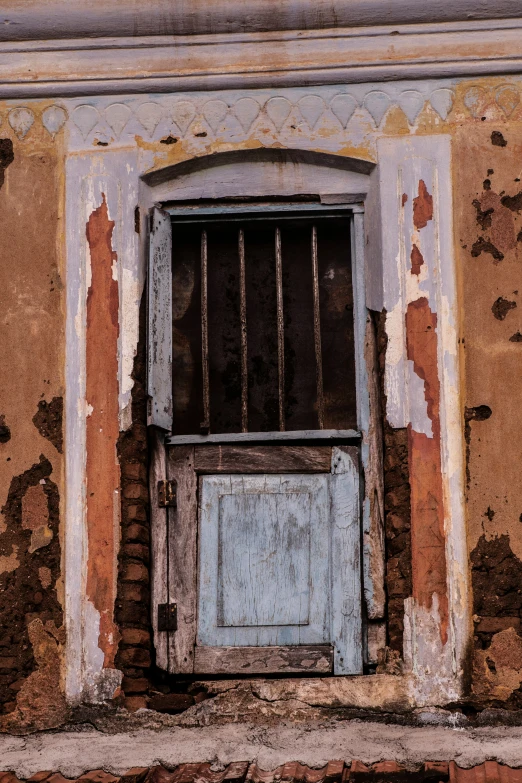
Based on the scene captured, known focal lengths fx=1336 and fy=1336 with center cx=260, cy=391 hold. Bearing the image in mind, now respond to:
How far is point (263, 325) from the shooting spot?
6.51 metres

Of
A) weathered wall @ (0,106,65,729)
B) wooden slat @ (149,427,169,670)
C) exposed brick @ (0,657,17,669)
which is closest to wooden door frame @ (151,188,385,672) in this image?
wooden slat @ (149,427,169,670)

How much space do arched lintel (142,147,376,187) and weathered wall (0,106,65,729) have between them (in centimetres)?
53

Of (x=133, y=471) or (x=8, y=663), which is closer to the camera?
(x=8, y=663)

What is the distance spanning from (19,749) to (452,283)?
2915mm

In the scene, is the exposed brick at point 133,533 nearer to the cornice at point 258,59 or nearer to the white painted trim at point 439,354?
the white painted trim at point 439,354

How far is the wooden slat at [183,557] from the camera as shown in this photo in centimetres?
618

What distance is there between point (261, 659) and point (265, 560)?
17.8 inches

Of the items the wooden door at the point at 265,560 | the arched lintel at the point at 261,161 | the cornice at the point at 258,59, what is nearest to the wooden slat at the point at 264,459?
the wooden door at the point at 265,560

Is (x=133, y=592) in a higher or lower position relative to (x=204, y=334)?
lower

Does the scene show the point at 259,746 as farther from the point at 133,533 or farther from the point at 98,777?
the point at 133,533

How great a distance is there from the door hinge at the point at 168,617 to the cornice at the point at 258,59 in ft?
8.30

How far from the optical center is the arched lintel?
21.4 feet

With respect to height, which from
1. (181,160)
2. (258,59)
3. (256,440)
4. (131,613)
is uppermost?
(258,59)

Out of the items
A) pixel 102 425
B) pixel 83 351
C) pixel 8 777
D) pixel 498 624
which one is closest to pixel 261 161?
pixel 83 351
